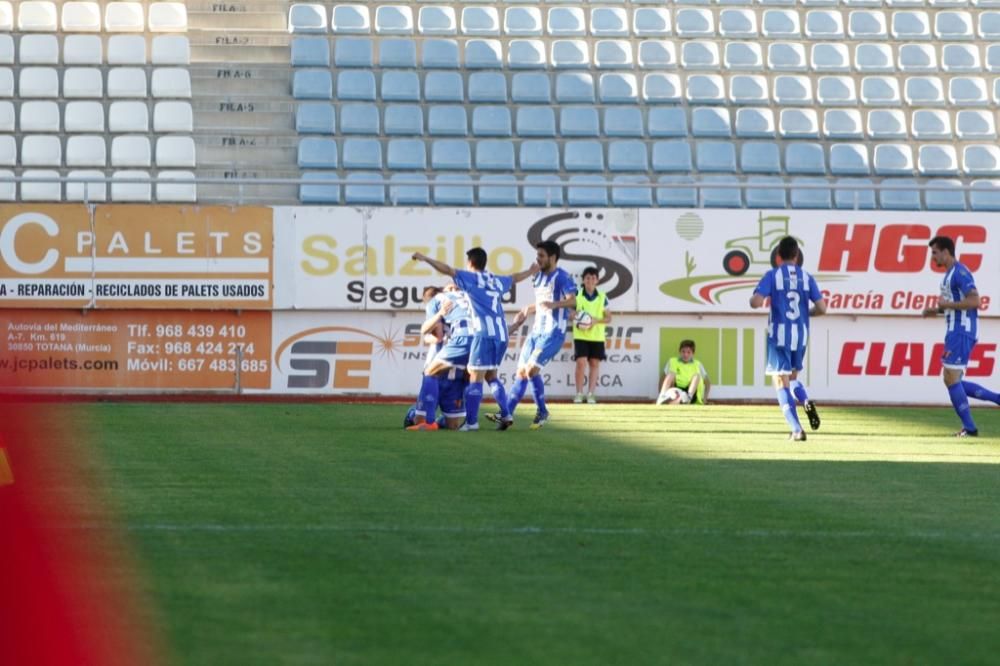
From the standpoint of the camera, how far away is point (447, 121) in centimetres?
2612

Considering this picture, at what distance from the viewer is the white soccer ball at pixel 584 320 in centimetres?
2312

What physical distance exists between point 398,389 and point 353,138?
15.0ft

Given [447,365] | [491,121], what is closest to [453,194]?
[491,121]

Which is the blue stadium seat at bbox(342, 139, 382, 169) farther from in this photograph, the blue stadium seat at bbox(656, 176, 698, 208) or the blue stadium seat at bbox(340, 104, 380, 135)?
the blue stadium seat at bbox(656, 176, 698, 208)

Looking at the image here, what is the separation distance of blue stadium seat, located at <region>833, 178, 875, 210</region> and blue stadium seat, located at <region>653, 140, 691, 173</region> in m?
2.37

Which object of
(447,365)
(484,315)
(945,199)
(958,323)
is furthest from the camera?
(945,199)

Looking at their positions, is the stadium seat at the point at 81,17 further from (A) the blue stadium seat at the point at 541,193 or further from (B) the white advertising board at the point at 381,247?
(A) the blue stadium seat at the point at 541,193

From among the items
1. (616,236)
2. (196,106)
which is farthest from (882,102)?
(196,106)

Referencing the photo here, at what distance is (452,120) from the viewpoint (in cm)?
2616

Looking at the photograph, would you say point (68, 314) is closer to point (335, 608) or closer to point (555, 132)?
point (555, 132)

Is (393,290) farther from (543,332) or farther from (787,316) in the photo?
(787,316)

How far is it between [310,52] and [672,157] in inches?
245

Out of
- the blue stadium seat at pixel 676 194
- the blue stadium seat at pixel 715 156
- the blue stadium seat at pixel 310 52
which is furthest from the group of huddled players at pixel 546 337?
the blue stadium seat at pixel 310 52

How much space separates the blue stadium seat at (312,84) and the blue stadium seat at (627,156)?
464cm
